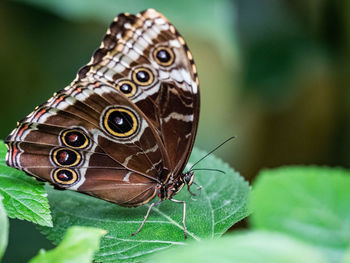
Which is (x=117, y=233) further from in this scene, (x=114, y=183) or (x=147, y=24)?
(x=147, y=24)

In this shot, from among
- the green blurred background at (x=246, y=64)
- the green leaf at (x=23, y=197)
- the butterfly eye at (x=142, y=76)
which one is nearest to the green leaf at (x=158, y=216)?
the green leaf at (x=23, y=197)

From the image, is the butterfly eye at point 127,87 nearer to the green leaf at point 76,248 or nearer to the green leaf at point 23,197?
the green leaf at point 23,197

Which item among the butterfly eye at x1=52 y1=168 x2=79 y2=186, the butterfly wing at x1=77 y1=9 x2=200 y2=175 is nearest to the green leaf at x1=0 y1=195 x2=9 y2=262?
the butterfly eye at x1=52 y1=168 x2=79 y2=186

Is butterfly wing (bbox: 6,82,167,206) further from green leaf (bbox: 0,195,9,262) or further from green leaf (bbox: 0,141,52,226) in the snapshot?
green leaf (bbox: 0,195,9,262)

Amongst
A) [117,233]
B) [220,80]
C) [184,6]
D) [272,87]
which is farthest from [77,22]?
Answer: [117,233]

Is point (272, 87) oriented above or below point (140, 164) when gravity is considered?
above

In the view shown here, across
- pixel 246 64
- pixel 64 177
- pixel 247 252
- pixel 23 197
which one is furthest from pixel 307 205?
pixel 246 64
